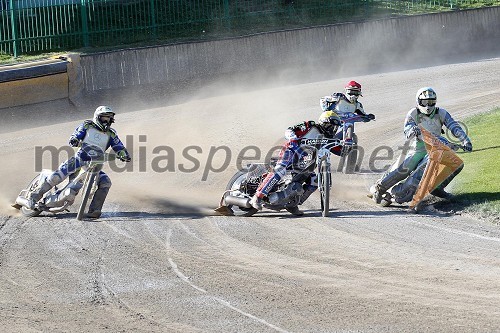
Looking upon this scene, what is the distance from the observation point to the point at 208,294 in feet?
36.3

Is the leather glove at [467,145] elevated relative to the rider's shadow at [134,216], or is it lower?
elevated

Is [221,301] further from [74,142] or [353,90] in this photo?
[353,90]

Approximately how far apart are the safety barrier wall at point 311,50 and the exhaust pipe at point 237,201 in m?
13.4

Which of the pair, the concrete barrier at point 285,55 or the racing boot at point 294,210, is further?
the concrete barrier at point 285,55

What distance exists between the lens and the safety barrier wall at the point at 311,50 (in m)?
29.7

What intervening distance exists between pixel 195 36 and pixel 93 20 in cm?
383

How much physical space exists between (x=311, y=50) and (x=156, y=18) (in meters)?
5.88

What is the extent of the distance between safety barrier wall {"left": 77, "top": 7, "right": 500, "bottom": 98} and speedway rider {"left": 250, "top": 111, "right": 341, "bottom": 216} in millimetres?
13948

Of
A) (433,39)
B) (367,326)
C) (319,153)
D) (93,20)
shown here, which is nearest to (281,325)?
(367,326)

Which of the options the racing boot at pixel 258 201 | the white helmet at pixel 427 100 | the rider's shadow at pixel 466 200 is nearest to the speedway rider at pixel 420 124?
the white helmet at pixel 427 100

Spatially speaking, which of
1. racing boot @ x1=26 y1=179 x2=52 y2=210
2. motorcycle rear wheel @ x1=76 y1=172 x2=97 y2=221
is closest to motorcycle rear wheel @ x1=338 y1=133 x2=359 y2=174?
motorcycle rear wheel @ x1=76 y1=172 x2=97 y2=221

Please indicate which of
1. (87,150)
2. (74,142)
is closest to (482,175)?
(87,150)

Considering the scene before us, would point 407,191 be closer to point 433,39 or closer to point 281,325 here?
point 281,325

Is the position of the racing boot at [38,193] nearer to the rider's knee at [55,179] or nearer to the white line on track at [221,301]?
the rider's knee at [55,179]
